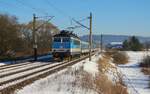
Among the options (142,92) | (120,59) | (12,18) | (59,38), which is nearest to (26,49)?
(12,18)

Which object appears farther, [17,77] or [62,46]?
[62,46]

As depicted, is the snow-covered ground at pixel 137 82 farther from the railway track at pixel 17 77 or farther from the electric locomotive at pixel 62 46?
the electric locomotive at pixel 62 46

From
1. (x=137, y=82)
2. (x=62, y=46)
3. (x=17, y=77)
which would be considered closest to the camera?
(x=17, y=77)

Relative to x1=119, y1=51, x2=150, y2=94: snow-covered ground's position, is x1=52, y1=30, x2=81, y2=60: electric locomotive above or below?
above

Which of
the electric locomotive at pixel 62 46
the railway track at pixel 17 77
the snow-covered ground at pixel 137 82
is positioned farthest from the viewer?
the electric locomotive at pixel 62 46

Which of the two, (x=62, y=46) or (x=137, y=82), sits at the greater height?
(x=62, y=46)

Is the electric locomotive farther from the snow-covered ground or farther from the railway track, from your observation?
the railway track

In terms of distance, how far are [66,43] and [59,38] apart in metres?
1.17

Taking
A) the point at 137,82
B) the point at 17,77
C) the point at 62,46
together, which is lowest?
the point at 137,82

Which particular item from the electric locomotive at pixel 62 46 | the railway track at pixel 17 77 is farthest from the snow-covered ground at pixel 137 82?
the electric locomotive at pixel 62 46

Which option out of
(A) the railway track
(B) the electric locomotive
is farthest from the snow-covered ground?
(B) the electric locomotive

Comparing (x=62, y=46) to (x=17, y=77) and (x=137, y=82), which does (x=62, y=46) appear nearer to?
(x=137, y=82)

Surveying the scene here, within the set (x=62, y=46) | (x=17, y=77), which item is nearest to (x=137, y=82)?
(x=62, y=46)

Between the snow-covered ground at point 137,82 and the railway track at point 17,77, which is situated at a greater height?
the railway track at point 17,77
